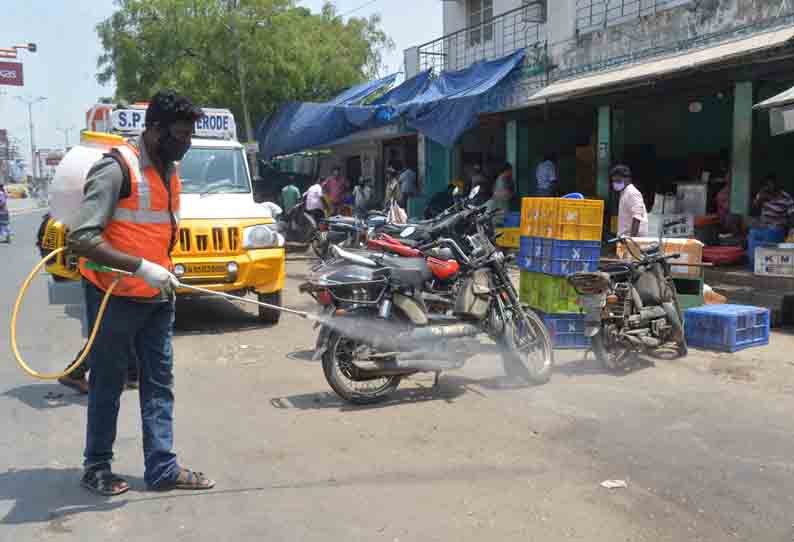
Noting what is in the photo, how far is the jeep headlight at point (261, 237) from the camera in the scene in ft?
26.3

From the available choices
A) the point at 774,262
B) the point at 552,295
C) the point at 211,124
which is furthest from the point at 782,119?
the point at 211,124

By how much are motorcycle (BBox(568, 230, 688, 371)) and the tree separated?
16814 mm

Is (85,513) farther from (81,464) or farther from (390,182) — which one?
(390,182)

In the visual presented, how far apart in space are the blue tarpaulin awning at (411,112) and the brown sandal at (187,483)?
420 inches

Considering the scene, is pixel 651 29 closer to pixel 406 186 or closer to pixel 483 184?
pixel 483 184

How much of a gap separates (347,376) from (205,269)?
10.2 feet

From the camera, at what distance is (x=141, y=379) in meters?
3.80

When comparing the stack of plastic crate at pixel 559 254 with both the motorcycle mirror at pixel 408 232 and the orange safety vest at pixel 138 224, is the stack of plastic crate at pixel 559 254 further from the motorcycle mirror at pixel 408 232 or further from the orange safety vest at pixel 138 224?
the orange safety vest at pixel 138 224

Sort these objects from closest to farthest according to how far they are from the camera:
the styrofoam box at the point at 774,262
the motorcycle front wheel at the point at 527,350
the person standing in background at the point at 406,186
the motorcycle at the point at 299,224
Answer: the motorcycle front wheel at the point at 527,350
the styrofoam box at the point at 774,262
the motorcycle at the point at 299,224
the person standing in background at the point at 406,186

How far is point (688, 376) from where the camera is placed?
6.26m

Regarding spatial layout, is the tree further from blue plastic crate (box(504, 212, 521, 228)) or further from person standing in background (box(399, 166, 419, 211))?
blue plastic crate (box(504, 212, 521, 228))

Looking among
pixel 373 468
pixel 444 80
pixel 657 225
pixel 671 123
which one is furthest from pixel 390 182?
pixel 373 468

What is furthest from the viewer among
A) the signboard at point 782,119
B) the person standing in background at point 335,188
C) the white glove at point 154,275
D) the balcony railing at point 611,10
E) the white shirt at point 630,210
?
the person standing in background at point 335,188

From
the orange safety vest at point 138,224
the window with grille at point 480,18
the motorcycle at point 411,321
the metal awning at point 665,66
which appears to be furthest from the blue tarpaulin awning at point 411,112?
the orange safety vest at point 138,224
